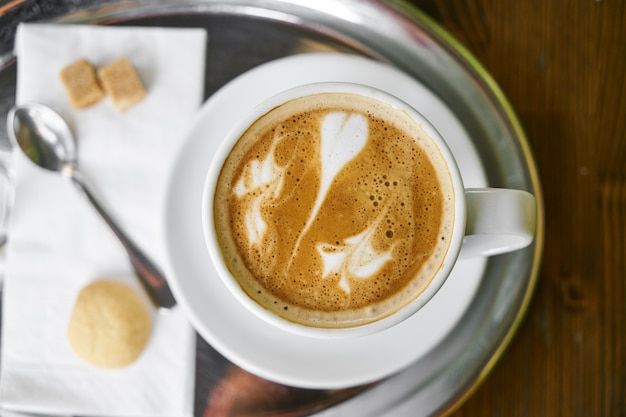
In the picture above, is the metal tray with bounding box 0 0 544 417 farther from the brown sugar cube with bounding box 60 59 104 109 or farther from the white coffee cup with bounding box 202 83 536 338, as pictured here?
the white coffee cup with bounding box 202 83 536 338

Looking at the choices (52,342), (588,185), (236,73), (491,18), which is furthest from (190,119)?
(588,185)

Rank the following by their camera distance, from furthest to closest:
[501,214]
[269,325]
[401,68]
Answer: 1. [401,68]
2. [269,325]
3. [501,214]

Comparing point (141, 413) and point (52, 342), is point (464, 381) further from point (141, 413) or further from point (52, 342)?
point (52, 342)

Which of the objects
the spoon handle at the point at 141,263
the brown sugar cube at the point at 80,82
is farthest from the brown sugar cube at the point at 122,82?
the spoon handle at the point at 141,263

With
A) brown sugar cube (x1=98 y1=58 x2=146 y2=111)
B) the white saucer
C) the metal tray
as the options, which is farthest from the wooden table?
brown sugar cube (x1=98 y1=58 x2=146 y2=111)

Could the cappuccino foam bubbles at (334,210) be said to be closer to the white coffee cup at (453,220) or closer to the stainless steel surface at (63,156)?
the white coffee cup at (453,220)

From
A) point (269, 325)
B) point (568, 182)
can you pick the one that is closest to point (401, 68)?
point (568, 182)

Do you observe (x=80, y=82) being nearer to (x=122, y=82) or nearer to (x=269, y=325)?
(x=122, y=82)
